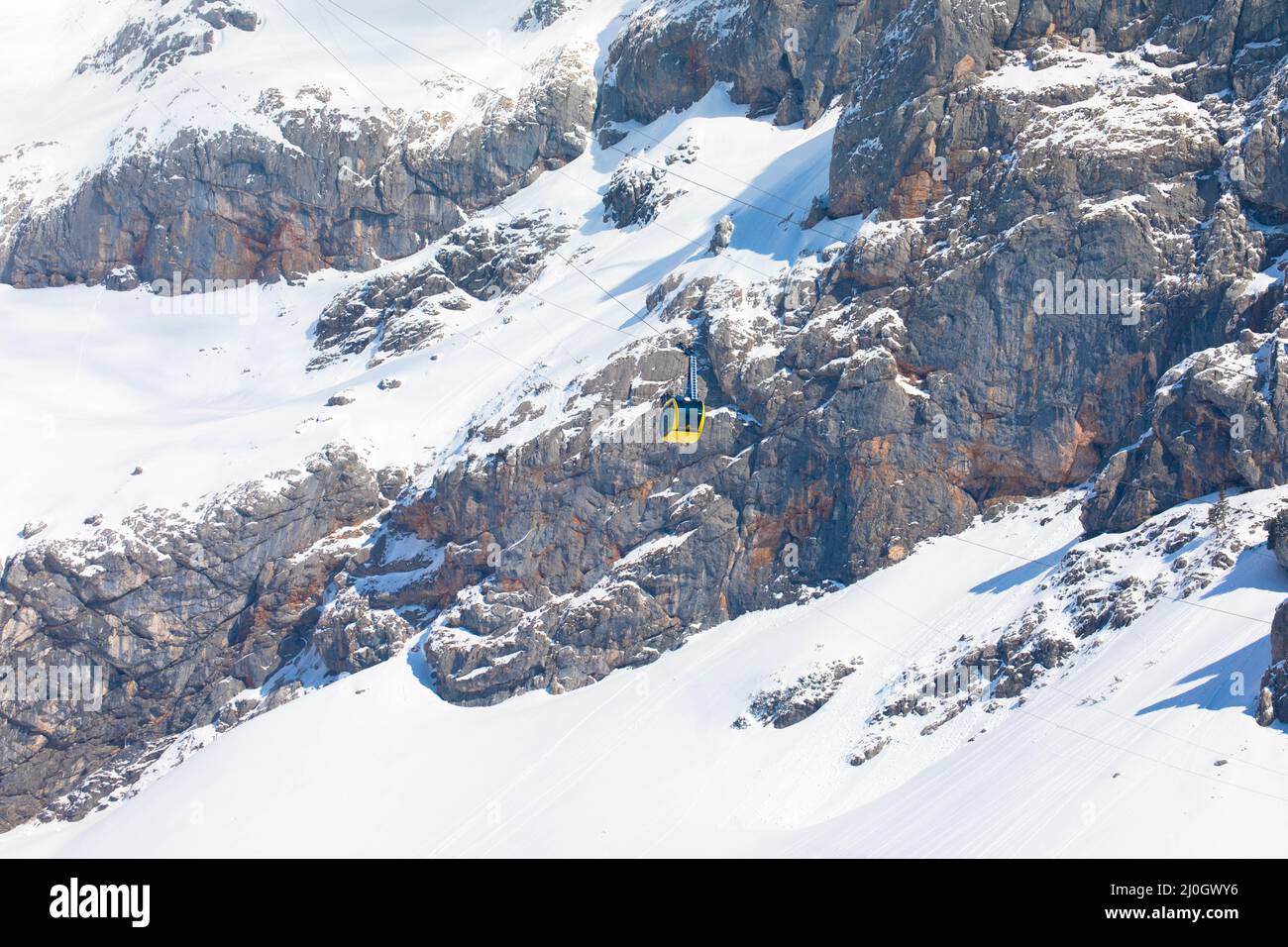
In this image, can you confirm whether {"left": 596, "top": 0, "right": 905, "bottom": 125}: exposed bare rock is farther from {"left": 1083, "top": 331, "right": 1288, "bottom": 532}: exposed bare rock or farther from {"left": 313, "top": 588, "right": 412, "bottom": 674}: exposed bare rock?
{"left": 313, "top": 588, "right": 412, "bottom": 674}: exposed bare rock

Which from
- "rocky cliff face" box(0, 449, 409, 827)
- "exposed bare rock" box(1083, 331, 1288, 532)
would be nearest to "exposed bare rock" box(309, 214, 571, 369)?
"rocky cliff face" box(0, 449, 409, 827)

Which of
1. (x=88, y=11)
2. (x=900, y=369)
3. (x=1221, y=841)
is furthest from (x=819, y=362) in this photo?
(x=88, y=11)

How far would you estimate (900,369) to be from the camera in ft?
262

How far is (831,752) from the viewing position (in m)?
70.9

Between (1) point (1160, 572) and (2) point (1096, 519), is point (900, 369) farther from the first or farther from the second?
(1) point (1160, 572)

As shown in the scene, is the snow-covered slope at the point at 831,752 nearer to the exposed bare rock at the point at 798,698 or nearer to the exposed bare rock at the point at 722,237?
the exposed bare rock at the point at 798,698

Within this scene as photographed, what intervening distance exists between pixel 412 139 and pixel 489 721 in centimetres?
5250

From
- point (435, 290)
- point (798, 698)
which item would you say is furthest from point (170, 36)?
point (798, 698)

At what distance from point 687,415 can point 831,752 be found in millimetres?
17724

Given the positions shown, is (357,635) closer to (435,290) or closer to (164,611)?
(164,611)

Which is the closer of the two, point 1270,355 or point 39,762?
point 1270,355

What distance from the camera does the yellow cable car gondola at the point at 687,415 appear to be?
79.7 metres

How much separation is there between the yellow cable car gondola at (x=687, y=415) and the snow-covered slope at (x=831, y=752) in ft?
29.5

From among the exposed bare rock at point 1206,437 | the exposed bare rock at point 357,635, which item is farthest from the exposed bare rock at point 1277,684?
the exposed bare rock at point 357,635
